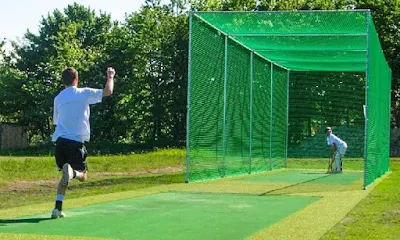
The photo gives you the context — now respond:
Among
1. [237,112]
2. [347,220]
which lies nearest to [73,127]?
[347,220]

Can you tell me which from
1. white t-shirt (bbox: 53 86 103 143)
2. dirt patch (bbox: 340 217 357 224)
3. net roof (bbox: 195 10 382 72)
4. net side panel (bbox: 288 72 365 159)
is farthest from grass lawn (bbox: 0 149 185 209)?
dirt patch (bbox: 340 217 357 224)

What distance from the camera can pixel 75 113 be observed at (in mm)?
8109

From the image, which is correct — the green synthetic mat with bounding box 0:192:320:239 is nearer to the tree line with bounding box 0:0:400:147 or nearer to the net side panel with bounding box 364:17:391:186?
the net side panel with bounding box 364:17:391:186

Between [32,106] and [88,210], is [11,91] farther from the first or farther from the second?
[88,210]

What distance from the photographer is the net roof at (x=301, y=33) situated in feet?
47.6

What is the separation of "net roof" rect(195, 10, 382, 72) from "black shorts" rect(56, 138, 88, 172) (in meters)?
7.07

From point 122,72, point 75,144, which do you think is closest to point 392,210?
point 75,144

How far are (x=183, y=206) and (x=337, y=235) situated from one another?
319 cm

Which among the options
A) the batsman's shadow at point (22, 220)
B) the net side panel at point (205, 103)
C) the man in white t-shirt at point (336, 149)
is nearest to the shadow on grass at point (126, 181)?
the net side panel at point (205, 103)

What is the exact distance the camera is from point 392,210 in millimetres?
9977

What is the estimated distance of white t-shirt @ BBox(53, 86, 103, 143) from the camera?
8102mm

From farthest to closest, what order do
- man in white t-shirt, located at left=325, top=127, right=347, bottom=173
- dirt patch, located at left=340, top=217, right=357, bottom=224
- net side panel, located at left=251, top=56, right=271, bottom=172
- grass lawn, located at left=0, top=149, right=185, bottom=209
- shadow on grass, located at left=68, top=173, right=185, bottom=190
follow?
man in white t-shirt, located at left=325, top=127, right=347, bottom=173, net side panel, located at left=251, top=56, right=271, bottom=172, shadow on grass, located at left=68, top=173, right=185, bottom=190, grass lawn, located at left=0, top=149, right=185, bottom=209, dirt patch, located at left=340, top=217, right=357, bottom=224

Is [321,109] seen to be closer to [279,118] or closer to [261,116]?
[279,118]

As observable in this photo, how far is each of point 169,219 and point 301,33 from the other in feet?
26.9
